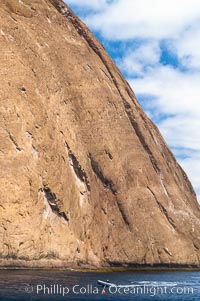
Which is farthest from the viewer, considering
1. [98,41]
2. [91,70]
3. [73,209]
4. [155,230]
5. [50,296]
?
[98,41]

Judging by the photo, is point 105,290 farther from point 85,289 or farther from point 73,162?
point 73,162

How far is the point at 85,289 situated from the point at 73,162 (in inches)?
1335

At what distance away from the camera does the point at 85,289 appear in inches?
1964

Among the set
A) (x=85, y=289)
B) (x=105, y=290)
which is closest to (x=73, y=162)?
(x=105, y=290)

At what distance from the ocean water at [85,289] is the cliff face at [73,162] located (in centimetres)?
1195

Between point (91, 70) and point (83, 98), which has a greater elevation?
point (91, 70)

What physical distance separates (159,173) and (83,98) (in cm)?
2188

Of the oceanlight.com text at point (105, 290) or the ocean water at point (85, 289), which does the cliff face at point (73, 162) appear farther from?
the oceanlight.com text at point (105, 290)

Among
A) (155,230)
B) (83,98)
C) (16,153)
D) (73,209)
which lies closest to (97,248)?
(73,209)

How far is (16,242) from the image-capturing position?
217ft

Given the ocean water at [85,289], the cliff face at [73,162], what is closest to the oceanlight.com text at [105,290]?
the ocean water at [85,289]

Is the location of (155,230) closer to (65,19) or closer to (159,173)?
(159,173)

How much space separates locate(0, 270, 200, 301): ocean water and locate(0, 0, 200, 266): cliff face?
11951 mm

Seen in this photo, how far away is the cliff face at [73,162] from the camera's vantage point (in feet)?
232
